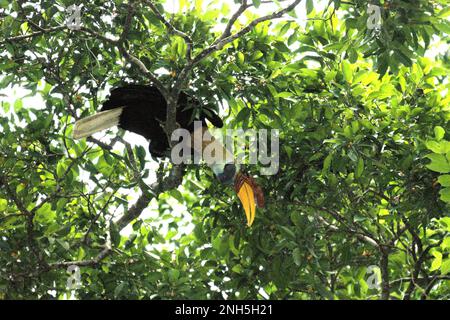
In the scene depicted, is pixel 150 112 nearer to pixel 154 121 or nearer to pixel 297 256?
pixel 154 121

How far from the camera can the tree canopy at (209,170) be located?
410cm

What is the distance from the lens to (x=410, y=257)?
15.5 feet

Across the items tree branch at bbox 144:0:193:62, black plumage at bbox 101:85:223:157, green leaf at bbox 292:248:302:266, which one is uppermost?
tree branch at bbox 144:0:193:62

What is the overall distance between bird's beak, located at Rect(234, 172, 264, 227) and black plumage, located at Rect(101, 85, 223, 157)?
436mm

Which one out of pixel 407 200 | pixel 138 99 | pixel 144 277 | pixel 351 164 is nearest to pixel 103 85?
pixel 138 99

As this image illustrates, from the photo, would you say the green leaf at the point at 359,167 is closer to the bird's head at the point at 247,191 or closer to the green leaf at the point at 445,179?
the green leaf at the point at 445,179

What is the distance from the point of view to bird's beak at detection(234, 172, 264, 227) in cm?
Result: 428

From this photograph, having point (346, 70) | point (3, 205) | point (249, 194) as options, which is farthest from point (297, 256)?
point (3, 205)

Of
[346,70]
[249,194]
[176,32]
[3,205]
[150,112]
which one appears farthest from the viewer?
[150,112]

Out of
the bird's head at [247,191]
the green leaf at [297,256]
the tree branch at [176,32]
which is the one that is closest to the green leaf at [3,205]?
the bird's head at [247,191]

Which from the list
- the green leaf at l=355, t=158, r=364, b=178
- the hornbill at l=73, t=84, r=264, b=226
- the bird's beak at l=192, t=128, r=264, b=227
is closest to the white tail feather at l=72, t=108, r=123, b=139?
the hornbill at l=73, t=84, r=264, b=226

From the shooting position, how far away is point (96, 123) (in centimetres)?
458

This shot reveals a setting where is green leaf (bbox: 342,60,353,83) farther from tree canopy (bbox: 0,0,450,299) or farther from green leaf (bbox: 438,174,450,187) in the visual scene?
green leaf (bbox: 438,174,450,187)

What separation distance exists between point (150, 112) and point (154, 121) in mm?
103
